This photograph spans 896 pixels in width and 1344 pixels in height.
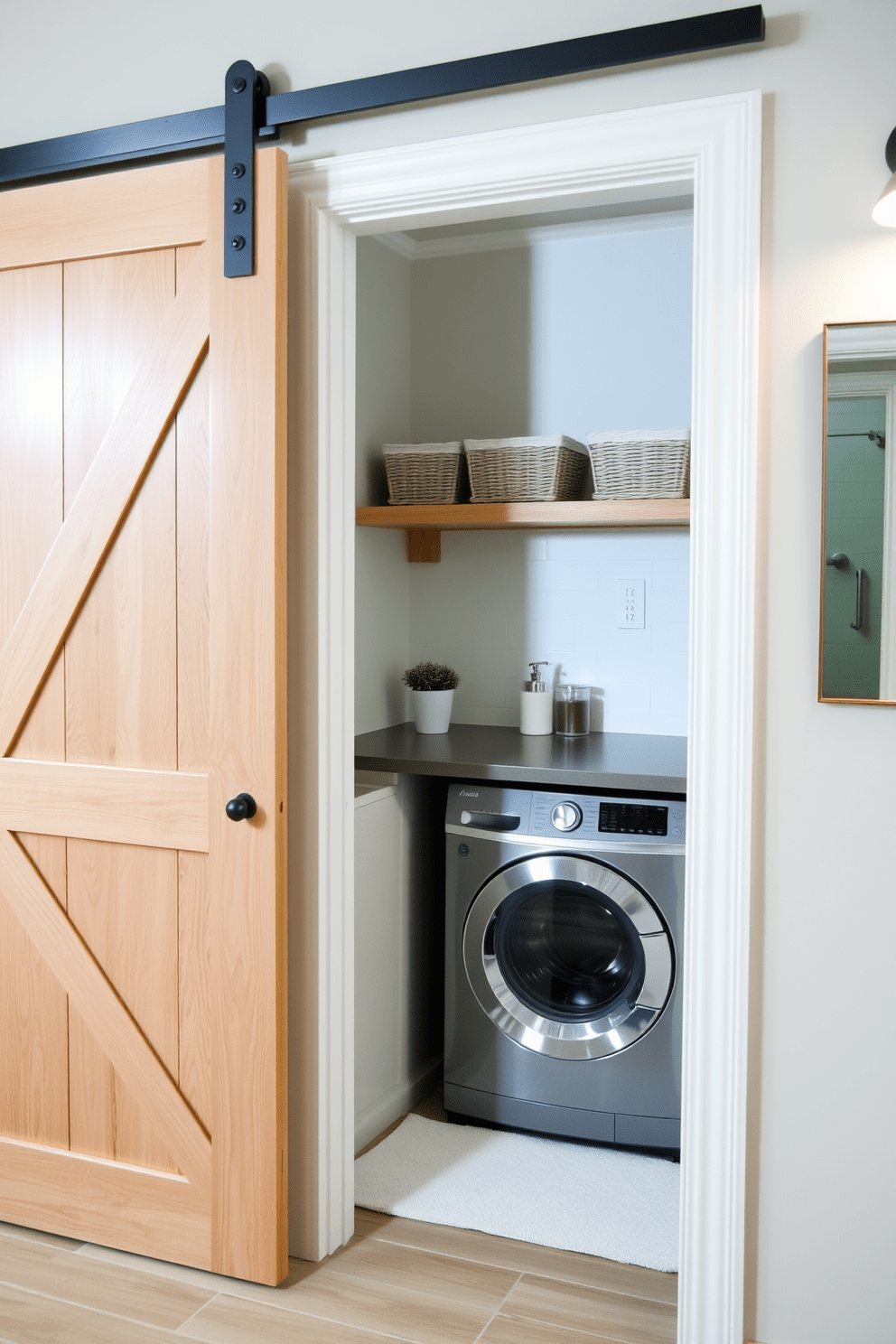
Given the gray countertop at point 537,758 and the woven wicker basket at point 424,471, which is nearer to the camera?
the gray countertop at point 537,758

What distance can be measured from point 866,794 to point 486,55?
1436mm

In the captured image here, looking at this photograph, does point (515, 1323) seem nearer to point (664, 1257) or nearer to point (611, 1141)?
point (664, 1257)

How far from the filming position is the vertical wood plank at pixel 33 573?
2199mm

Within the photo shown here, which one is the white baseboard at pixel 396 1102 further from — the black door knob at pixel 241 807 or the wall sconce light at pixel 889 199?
the wall sconce light at pixel 889 199

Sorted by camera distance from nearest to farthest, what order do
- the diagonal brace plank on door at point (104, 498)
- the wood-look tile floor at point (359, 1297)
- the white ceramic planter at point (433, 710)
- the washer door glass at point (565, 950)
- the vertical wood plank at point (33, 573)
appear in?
the wood-look tile floor at point (359, 1297)
the diagonal brace plank on door at point (104, 498)
the vertical wood plank at point (33, 573)
the washer door glass at point (565, 950)
the white ceramic planter at point (433, 710)

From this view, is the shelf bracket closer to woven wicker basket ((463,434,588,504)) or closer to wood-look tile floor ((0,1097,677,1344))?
woven wicker basket ((463,434,588,504))

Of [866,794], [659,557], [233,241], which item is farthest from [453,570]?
[866,794]

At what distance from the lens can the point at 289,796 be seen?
213 centimetres

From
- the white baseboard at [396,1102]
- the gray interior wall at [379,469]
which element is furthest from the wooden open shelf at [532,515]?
the white baseboard at [396,1102]

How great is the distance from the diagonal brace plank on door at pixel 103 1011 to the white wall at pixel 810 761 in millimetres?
1082

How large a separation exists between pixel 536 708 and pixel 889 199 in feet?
5.80

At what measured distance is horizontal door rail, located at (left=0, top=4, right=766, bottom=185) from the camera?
1.72 m

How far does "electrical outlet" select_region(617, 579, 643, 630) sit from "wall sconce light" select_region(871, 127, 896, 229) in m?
1.53

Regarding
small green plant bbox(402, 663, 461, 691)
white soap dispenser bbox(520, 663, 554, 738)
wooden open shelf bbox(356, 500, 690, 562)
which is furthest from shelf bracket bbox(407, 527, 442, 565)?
white soap dispenser bbox(520, 663, 554, 738)
